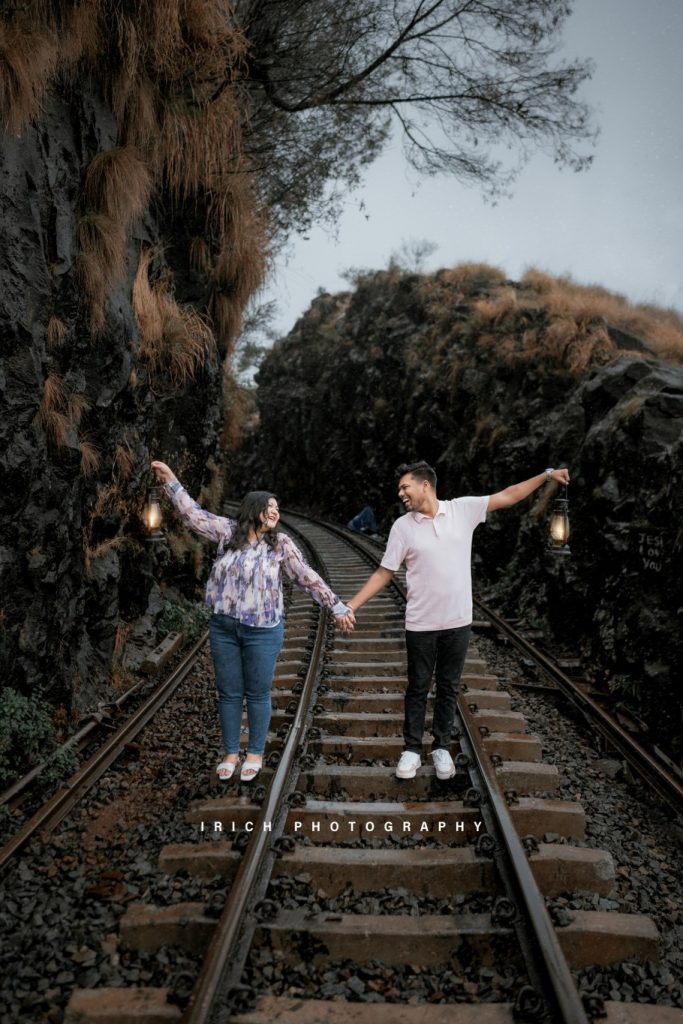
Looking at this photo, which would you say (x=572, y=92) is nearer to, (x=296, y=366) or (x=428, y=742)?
(x=428, y=742)

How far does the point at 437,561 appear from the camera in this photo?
12.0 feet

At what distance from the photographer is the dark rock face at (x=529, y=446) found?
6.70 m

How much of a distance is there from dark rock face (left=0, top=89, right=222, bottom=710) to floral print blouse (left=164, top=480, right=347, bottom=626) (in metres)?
1.55

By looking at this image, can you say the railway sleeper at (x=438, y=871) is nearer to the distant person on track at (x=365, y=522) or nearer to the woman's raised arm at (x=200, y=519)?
the woman's raised arm at (x=200, y=519)

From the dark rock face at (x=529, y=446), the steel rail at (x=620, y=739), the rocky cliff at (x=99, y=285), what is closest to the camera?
the rocky cliff at (x=99, y=285)

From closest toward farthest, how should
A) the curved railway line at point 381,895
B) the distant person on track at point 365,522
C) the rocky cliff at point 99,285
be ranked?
the curved railway line at point 381,895 < the rocky cliff at point 99,285 < the distant person on track at point 365,522

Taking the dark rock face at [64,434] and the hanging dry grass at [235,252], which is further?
the hanging dry grass at [235,252]

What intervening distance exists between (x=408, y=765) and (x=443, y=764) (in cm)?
21

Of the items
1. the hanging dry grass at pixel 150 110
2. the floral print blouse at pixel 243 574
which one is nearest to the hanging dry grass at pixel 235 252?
the hanging dry grass at pixel 150 110

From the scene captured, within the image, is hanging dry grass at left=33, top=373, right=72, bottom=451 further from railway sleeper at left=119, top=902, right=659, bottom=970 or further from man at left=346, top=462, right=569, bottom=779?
railway sleeper at left=119, top=902, right=659, bottom=970

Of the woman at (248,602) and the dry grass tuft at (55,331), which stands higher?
the dry grass tuft at (55,331)

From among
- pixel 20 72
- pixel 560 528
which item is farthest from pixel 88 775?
pixel 20 72

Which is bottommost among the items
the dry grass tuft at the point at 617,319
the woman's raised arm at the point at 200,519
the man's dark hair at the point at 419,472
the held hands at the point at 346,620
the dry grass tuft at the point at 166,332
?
the held hands at the point at 346,620

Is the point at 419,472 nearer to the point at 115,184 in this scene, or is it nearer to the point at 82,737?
the point at 82,737
